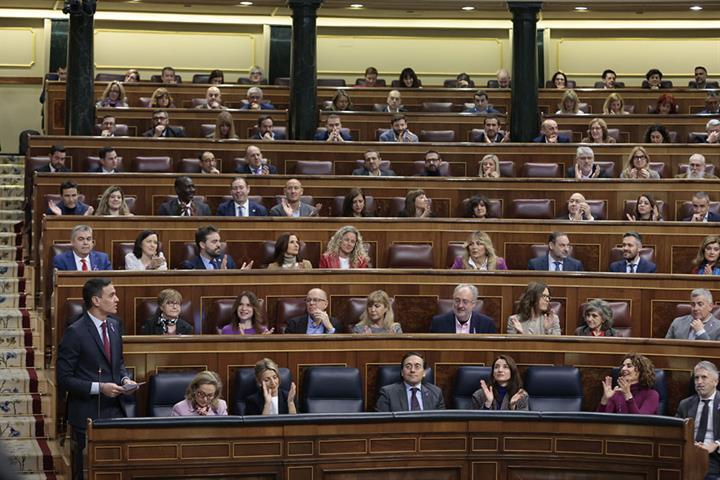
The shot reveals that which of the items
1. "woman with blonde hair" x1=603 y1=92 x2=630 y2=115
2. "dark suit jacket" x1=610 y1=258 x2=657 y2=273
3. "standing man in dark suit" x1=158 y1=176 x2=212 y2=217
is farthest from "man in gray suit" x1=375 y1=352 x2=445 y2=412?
"woman with blonde hair" x1=603 y1=92 x2=630 y2=115

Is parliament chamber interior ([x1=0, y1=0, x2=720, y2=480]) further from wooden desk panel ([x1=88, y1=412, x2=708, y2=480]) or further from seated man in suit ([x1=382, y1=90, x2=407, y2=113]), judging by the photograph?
seated man in suit ([x1=382, y1=90, x2=407, y2=113])

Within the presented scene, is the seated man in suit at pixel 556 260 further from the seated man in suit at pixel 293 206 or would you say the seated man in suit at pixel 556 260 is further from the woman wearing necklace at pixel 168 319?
the woman wearing necklace at pixel 168 319

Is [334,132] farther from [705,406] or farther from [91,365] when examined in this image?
[705,406]

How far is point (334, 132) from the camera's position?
1100cm

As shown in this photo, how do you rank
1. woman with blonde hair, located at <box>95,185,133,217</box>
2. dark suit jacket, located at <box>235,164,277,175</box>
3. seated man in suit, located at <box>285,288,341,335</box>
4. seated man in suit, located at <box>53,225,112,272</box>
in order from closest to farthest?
seated man in suit, located at <box>285,288,341,335</box>
seated man in suit, located at <box>53,225,112,272</box>
woman with blonde hair, located at <box>95,185,133,217</box>
dark suit jacket, located at <box>235,164,277,175</box>

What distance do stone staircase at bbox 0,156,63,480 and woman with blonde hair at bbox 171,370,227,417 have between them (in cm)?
77

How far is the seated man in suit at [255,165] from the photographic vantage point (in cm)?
992

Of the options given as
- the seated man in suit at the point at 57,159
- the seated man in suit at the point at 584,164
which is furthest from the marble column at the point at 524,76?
the seated man in suit at the point at 57,159

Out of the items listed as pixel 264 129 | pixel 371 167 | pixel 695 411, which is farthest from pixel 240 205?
pixel 695 411

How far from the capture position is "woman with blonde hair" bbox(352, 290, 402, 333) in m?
7.00

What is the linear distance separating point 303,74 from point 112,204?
390cm

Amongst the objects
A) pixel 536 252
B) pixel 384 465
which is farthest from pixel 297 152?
pixel 384 465

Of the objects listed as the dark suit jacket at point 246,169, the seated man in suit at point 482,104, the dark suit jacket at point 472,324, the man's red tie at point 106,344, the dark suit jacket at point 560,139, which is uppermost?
the seated man in suit at point 482,104

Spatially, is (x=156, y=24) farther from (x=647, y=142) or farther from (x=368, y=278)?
(x=368, y=278)
